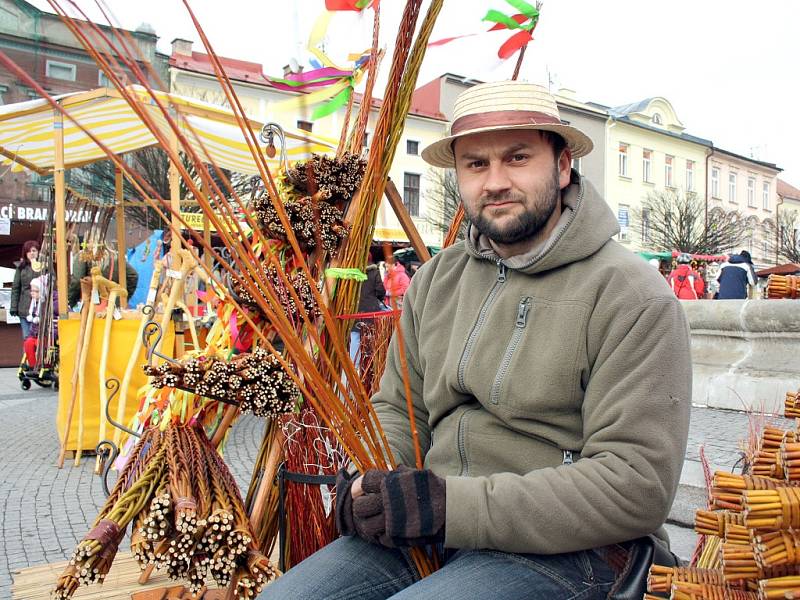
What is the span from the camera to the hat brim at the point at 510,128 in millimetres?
1579

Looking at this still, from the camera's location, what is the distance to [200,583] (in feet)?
6.04

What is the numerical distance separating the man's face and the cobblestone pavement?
223 cm

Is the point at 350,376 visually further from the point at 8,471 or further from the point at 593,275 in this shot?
the point at 8,471

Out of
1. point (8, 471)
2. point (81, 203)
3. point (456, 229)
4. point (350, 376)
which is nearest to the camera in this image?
point (350, 376)

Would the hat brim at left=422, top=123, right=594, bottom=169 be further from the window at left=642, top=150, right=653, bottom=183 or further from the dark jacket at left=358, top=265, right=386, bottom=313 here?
the window at left=642, top=150, right=653, bottom=183

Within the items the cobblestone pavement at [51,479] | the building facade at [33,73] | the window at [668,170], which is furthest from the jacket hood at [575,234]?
the window at [668,170]

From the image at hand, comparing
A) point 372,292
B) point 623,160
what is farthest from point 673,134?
point 372,292

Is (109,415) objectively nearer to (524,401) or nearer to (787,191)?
(524,401)

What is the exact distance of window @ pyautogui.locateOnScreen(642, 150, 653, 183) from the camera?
3489 centimetres

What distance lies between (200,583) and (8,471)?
366 cm

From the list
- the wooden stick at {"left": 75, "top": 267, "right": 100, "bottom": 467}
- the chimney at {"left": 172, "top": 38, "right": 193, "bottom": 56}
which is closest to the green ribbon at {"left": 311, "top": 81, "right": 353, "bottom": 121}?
the chimney at {"left": 172, "top": 38, "right": 193, "bottom": 56}

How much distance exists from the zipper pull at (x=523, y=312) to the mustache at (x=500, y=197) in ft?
0.76

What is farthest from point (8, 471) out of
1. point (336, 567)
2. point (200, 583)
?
point (336, 567)

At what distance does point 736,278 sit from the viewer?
9.52 m
